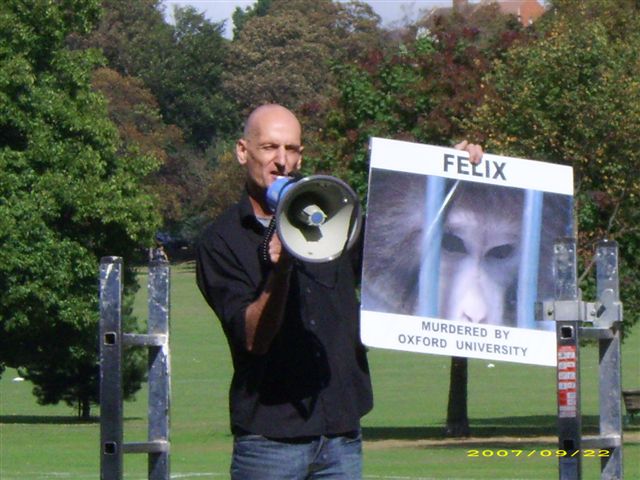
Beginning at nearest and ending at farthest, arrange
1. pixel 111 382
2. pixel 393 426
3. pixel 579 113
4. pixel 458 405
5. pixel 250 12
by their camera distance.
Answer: pixel 111 382 < pixel 579 113 < pixel 458 405 < pixel 393 426 < pixel 250 12

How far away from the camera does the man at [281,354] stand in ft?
15.1

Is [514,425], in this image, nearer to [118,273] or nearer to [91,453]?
[91,453]

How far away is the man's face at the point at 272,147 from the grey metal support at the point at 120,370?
1213 millimetres

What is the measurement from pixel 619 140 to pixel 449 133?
281 inches

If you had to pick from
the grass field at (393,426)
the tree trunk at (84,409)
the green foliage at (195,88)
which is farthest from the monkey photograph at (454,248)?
the green foliage at (195,88)

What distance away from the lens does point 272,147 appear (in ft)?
15.3

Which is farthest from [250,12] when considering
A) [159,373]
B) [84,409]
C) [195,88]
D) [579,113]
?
[159,373]

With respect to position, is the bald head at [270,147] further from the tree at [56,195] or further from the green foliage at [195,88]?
the green foliage at [195,88]

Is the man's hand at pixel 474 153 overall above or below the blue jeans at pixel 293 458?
above

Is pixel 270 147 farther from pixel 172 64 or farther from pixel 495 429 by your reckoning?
pixel 172 64

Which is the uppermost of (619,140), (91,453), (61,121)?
(61,121)

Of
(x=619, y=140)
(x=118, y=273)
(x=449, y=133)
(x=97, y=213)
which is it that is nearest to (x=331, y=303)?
(x=118, y=273)

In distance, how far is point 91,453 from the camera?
82.9 feet

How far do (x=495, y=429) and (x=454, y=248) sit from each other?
25316 mm
